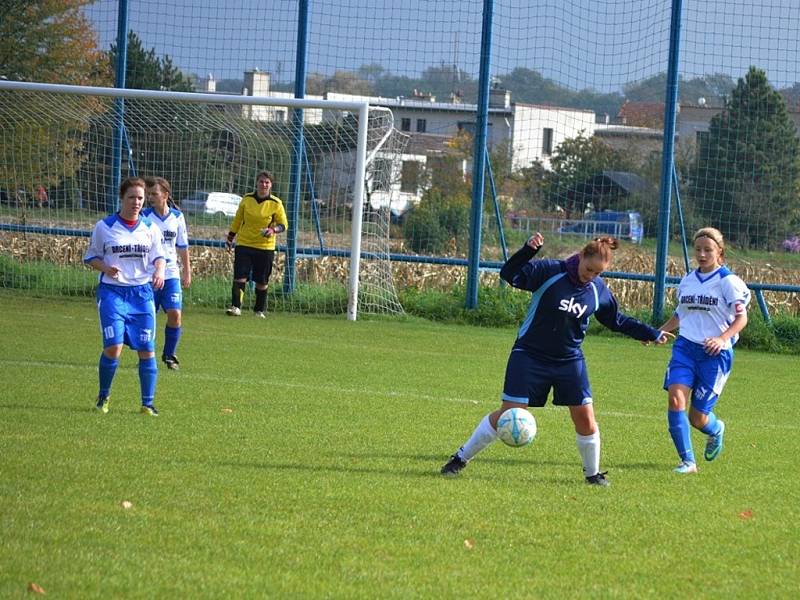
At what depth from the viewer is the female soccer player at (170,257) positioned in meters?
12.5

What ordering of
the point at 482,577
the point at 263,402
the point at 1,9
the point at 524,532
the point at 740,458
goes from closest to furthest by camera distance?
the point at 482,577 → the point at 524,532 → the point at 740,458 → the point at 263,402 → the point at 1,9

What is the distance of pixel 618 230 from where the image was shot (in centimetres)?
2077

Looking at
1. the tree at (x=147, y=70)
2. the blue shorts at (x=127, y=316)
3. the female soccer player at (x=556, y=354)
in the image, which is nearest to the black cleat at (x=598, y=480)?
the female soccer player at (x=556, y=354)

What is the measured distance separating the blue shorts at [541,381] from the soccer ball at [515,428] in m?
0.16

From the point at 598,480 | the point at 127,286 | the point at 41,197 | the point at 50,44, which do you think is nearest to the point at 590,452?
the point at 598,480

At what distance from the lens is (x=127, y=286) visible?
992 cm

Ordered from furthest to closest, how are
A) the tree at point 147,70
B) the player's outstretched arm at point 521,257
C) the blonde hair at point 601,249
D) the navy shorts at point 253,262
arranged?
the tree at point 147,70 → the navy shorts at point 253,262 → the blonde hair at point 601,249 → the player's outstretched arm at point 521,257

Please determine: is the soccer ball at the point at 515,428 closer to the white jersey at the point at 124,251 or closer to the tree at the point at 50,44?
the white jersey at the point at 124,251

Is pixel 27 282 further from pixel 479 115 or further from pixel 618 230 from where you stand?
pixel 618 230

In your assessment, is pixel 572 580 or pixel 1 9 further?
pixel 1 9

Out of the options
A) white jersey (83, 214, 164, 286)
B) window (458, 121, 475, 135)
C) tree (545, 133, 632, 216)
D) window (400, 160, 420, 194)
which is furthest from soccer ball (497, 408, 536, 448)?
window (400, 160, 420, 194)

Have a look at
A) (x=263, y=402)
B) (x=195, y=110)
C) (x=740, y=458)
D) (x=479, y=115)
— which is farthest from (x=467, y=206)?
(x=740, y=458)

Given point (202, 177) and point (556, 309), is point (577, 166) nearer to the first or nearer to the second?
point (202, 177)

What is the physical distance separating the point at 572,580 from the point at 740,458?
403cm
